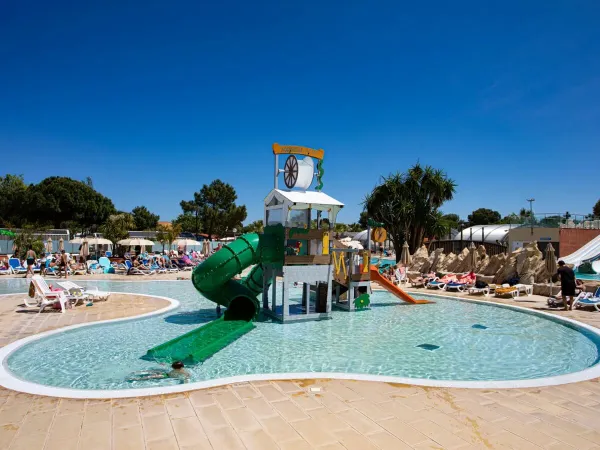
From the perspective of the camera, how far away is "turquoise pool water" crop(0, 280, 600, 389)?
713cm

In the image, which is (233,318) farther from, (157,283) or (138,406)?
(157,283)

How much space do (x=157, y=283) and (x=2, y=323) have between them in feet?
32.9

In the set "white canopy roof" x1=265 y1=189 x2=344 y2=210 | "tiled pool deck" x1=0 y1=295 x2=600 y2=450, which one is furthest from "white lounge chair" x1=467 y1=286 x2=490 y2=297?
"tiled pool deck" x1=0 y1=295 x2=600 y2=450

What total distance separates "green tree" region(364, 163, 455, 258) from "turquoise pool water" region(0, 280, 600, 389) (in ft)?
79.7

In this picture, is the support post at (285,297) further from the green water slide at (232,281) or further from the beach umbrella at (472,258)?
the beach umbrella at (472,258)

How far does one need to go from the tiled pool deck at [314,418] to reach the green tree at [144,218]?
249 ft

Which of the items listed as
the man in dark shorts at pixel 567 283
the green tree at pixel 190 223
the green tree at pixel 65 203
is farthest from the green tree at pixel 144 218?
the man in dark shorts at pixel 567 283

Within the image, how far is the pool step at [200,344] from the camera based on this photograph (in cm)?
742

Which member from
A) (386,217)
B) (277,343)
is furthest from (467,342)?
(386,217)

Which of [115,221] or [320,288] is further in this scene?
[115,221]

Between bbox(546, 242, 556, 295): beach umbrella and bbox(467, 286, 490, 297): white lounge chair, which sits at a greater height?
bbox(546, 242, 556, 295): beach umbrella

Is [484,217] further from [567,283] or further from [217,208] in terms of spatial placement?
[567,283]

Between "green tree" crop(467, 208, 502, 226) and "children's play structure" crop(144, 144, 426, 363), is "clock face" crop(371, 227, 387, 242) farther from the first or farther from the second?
"green tree" crop(467, 208, 502, 226)

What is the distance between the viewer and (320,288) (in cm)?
1262
